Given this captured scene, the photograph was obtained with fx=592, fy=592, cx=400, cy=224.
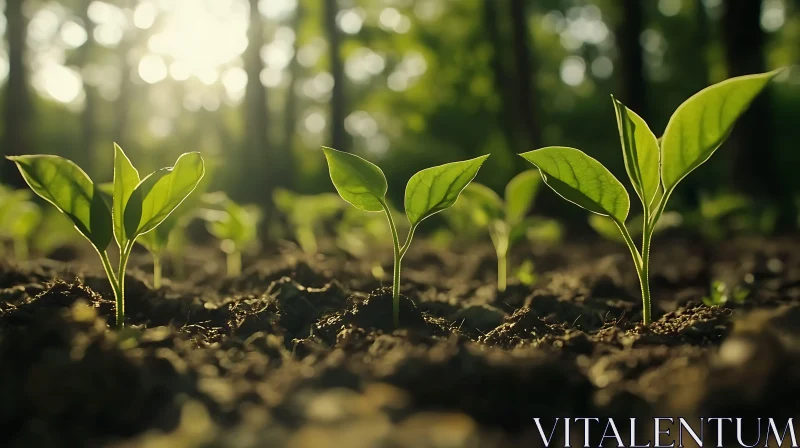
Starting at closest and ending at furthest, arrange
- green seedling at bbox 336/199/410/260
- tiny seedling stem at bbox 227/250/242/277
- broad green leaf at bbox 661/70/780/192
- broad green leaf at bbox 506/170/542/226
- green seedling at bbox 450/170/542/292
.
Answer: broad green leaf at bbox 661/70/780/192, green seedling at bbox 450/170/542/292, broad green leaf at bbox 506/170/542/226, tiny seedling stem at bbox 227/250/242/277, green seedling at bbox 336/199/410/260

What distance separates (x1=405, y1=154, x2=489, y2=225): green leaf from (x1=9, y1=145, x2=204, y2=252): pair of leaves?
0.58 meters

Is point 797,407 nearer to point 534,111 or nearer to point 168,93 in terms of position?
point 534,111

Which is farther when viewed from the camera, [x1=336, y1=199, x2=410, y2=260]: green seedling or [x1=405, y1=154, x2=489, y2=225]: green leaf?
[x1=336, y1=199, x2=410, y2=260]: green seedling

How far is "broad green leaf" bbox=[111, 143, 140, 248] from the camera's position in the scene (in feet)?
5.35

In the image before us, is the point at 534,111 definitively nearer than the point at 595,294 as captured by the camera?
No

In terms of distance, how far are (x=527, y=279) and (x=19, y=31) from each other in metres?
7.59

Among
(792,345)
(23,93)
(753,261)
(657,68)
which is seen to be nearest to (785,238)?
(753,261)

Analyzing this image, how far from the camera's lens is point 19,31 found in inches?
291

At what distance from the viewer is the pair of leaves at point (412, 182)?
5.22 feet

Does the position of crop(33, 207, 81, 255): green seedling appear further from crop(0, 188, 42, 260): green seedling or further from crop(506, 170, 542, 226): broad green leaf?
crop(506, 170, 542, 226): broad green leaf

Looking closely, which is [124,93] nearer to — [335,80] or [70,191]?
[335,80]

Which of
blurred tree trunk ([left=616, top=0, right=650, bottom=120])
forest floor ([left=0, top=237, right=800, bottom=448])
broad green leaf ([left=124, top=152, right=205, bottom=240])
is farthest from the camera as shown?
Result: blurred tree trunk ([left=616, top=0, right=650, bottom=120])

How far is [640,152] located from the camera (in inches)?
63.6

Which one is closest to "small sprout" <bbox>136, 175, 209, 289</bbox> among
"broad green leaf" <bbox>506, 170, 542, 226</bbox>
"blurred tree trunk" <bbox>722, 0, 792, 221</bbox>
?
"broad green leaf" <bbox>506, 170, 542, 226</bbox>
